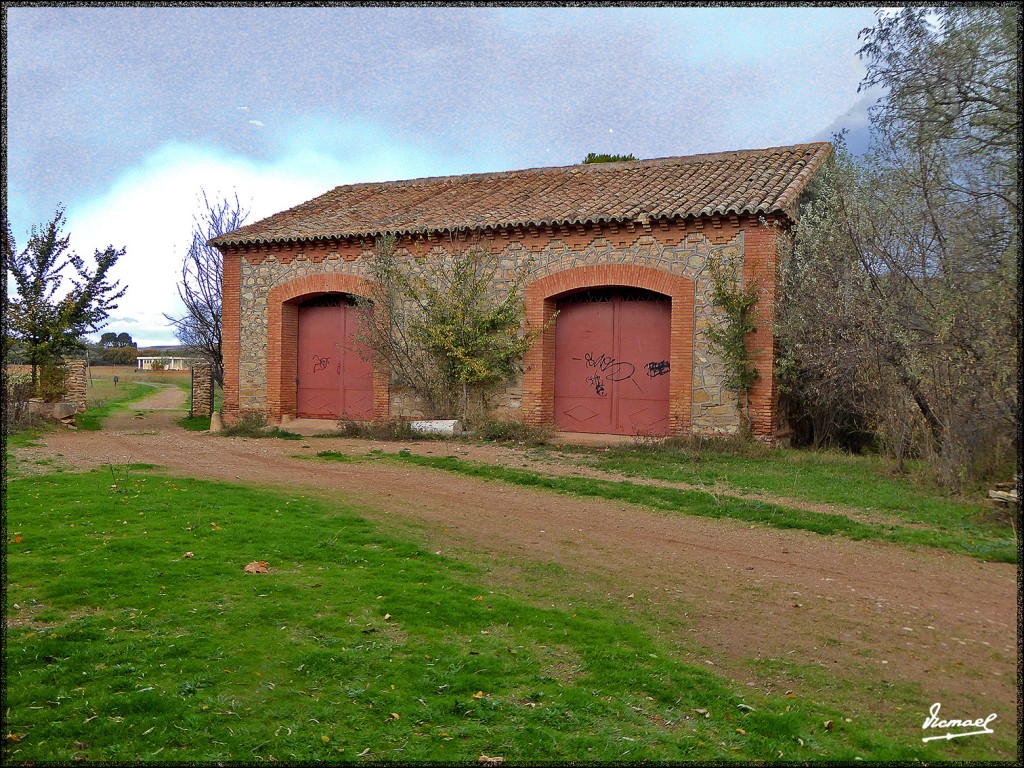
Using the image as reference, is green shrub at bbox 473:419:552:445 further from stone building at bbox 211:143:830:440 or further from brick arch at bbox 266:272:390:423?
brick arch at bbox 266:272:390:423

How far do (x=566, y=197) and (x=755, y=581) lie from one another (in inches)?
427

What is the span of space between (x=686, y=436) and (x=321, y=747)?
1003cm

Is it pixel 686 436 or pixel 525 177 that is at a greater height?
pixel 525 177

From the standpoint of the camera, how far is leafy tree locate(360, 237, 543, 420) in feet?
46.8

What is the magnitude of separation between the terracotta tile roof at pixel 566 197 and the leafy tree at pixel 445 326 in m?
0.82

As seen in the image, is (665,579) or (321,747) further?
(665,579)

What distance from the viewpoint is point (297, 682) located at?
3.63m

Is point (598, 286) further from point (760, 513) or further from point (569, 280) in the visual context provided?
point (760, 513)

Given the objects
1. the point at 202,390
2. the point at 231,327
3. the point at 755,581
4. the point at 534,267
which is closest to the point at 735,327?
the point at 534,267

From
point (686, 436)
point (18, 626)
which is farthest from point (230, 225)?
point (18, 626)

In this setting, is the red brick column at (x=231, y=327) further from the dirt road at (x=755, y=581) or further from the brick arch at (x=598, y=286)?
the dirt road at (x=755, y=581)

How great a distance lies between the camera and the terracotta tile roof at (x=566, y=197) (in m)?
13.0

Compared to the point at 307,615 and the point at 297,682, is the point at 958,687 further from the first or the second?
the point at 307,615

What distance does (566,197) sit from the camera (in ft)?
49.4
